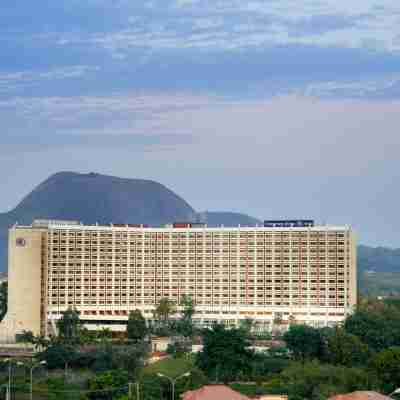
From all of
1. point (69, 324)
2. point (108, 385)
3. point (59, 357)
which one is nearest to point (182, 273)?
point (69, 324)

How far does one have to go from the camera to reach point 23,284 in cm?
12288

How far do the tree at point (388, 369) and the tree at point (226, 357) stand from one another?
1266cm

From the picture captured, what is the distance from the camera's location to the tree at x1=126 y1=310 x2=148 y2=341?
116 m

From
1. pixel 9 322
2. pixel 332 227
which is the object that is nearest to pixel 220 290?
pixel 332 227

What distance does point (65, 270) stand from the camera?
126000 mm

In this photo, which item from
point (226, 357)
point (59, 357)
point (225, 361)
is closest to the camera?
point (226, 357)

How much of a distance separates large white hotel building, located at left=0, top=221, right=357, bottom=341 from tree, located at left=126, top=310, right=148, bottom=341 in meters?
7.11

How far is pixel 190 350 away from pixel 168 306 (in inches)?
743

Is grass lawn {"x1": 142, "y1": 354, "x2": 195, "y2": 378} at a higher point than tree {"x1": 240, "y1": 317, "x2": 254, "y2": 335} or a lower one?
lower

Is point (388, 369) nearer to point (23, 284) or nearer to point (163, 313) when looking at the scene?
point (163, 313)

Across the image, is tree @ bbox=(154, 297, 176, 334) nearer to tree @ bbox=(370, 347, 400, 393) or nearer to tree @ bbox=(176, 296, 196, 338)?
tree @ bbox=(176, 296, 196, 338)

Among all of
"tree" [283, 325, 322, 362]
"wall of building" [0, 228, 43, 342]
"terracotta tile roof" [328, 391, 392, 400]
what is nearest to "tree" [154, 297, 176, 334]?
"wall of building" [0, 228, 43, 342]

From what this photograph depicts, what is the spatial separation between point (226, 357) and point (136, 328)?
107 ft

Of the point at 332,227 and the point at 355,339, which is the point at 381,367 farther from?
the point at 332,227
